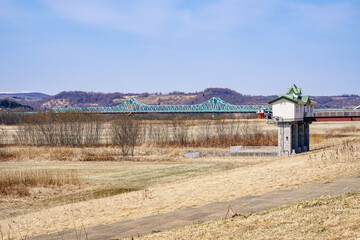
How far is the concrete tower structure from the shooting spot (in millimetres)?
54656

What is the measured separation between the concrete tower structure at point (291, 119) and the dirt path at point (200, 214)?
119ft

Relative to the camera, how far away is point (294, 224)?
1196cm

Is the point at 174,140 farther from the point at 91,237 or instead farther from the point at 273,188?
the point at 91,237

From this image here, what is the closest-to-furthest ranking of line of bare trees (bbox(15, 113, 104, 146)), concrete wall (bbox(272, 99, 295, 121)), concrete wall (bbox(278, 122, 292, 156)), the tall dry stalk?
concrete wall (bbox(278, 122, 292, 156)) < concrete wall (bbox(272, 99, 295, 121)) < the tall dry stalk < line of bare trees (bbox(15, 113, 104, 146))

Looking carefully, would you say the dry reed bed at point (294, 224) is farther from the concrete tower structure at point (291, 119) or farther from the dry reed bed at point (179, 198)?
the concrete tower structure at point (291, 119)

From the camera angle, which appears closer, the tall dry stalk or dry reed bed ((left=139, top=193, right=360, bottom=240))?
dry reed bed ((left=139, top=193, right=360, bottom=240))

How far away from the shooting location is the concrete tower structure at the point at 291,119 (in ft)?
179

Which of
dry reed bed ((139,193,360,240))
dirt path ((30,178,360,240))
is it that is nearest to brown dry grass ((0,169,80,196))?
dirt path ((30,178,360,240))

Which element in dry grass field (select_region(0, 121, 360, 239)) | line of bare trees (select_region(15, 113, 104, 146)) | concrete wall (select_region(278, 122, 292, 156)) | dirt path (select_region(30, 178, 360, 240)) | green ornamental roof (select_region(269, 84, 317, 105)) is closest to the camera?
dry grass field (select_region(0, 121, 360, 239))

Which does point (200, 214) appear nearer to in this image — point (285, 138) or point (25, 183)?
point (25, 183)

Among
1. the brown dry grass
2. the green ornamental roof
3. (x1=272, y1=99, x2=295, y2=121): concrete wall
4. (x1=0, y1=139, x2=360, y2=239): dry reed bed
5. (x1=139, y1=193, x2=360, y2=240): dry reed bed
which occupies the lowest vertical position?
the brown dry grass

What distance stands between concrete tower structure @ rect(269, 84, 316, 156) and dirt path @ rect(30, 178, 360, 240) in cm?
3633

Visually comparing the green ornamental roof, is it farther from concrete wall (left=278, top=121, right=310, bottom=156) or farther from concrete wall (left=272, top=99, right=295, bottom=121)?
concrete wall (left=278, top=121, right=310, bottom=156)

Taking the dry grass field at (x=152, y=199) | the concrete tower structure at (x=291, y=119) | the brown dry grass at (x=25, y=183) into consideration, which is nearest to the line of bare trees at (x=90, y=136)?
the concrete tower structure at (x=291, y=119)
